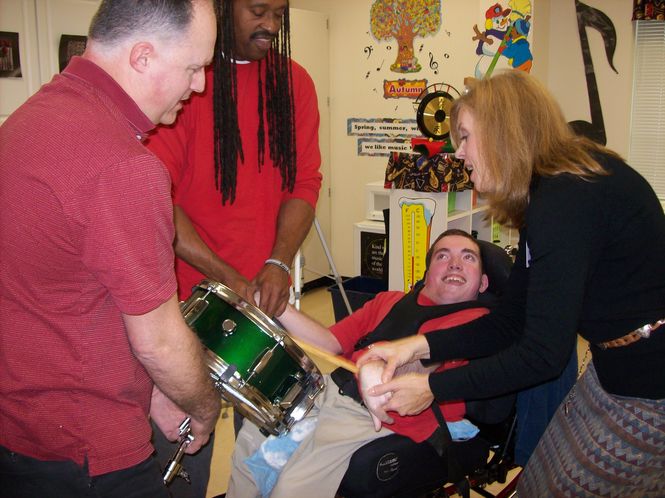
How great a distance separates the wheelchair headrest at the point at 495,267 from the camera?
2.43m

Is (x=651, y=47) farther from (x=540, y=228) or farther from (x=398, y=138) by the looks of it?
(x=540, y=228)

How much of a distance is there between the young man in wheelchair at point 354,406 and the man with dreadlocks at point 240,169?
221mm

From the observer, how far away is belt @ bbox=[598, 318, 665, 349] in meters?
1.51

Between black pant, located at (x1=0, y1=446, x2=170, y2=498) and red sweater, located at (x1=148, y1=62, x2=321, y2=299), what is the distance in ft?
2.86

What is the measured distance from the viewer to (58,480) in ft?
4.02

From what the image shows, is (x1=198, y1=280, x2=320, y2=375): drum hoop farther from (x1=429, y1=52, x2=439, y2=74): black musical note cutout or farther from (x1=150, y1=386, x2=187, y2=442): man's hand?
(x1=429, y1=52, x2=439, y2=74): black musical note cutout

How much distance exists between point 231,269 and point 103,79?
891 millimetres

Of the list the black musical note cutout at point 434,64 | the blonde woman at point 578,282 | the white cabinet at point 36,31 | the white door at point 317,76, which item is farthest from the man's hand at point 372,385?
the black musical note cutout at point 434,64

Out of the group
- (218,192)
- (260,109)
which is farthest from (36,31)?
(218,192)

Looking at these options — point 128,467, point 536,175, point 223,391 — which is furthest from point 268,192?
point 128,467

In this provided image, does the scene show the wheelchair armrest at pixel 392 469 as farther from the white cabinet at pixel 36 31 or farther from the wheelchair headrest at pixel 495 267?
the white cabinet at pixel 36 31

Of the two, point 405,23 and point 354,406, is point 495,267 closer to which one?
point 354,406

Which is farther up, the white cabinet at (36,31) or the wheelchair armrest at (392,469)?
the white cabinet at (36,31)

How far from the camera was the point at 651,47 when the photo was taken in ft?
16.0
